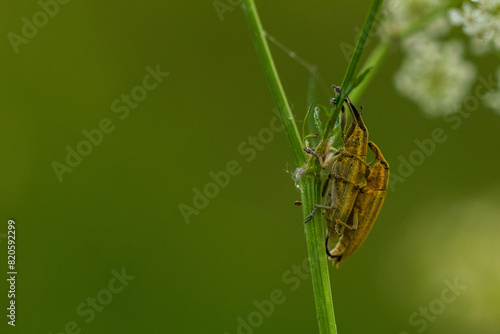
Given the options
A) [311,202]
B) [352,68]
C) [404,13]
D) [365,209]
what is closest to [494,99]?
[404,13]

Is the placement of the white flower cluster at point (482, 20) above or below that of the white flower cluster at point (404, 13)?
below

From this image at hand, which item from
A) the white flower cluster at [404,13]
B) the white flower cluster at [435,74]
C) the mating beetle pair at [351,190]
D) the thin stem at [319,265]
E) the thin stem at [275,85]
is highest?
the white flower cluster at [404,13]

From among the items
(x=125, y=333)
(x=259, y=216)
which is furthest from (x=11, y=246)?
(x=259, y=216)

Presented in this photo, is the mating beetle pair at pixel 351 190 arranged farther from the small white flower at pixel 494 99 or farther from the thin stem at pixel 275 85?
the small white flower at pixel 494 99

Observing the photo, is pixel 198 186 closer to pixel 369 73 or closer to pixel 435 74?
pixel 435 74

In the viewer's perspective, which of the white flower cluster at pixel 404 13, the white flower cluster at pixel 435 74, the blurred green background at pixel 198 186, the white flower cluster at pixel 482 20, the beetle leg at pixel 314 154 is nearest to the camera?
the beetle leg at pixel 314 154

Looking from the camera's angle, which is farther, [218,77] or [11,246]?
[218,77]

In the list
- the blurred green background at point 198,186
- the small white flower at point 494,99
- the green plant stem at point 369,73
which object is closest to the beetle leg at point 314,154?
the green plant stem at point 369,73

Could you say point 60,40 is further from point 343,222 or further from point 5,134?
point 343,222
